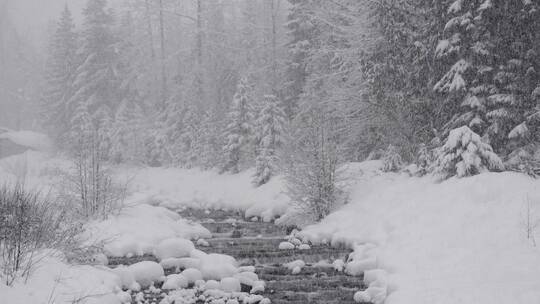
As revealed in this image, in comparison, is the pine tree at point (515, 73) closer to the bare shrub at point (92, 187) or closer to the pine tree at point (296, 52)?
the bare shrub at point (92, 187)

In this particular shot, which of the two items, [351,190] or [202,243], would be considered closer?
[202,243]

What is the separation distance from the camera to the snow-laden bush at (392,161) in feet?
49.1

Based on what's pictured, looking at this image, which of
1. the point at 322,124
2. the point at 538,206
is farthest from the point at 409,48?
the point at 538,206

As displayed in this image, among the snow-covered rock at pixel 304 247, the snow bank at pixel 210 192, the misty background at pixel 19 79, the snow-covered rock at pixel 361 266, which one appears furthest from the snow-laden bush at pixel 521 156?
the misty background at pixel 19 79

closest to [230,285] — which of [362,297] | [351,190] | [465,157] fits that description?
[362,297]

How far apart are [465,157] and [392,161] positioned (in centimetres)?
395

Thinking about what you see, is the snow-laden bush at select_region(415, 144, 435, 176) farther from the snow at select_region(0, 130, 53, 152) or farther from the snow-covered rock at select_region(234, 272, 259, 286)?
the snow at select_region(0, 130, 53, 152)

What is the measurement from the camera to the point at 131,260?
10.5 metres

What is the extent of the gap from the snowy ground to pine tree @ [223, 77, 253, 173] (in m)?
7.40

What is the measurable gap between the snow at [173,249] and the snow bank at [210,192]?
14.0 ft

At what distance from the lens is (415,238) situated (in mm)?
9609

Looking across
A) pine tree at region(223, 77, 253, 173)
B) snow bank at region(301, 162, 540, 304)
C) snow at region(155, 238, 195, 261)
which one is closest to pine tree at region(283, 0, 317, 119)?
pine tree at region(223, 77, 253, 173)

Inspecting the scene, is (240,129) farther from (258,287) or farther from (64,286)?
(64,286)

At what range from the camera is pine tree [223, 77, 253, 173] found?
23000mm
